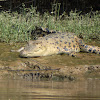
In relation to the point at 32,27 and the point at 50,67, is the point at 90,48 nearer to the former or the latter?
the point at 50,67

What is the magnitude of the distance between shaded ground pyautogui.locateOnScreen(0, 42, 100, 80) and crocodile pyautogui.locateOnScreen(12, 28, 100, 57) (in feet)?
0.80

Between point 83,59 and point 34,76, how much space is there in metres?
1.83

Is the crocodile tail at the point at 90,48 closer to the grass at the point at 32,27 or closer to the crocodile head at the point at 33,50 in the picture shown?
the grass at the point at 32,27

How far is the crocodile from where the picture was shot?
22.8 ft

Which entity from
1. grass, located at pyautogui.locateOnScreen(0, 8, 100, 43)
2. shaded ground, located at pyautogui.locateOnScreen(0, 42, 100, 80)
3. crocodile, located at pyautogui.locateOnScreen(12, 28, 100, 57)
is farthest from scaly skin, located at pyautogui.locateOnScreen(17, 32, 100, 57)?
grass, located at pyautogui.locateOnScreen(0, 8, 100, 43)

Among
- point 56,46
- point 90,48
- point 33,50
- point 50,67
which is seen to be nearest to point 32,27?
point 56,46

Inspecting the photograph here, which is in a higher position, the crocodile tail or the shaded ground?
the crocodile tail

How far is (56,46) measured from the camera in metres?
7.63

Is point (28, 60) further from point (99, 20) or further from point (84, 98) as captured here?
point (99, 20)

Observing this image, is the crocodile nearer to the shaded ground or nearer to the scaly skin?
the scaly skin

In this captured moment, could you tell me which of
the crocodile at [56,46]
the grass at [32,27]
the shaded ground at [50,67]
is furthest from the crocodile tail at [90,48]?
the grass at [32,27]

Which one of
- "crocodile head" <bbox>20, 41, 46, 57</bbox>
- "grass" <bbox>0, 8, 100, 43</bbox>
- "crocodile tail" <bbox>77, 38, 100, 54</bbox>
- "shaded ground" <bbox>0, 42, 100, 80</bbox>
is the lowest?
"shaded ground" <bbox>0, 42, 100, 80</bbox>

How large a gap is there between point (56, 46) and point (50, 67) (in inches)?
71.3

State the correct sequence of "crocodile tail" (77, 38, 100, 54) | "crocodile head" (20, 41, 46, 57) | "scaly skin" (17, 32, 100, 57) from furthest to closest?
"crocodile tail" (77, 38, 100, 54) → "scaly skin" (17, 32, 100, 57) → "crocodile head" (20, 41, 46, 57)
